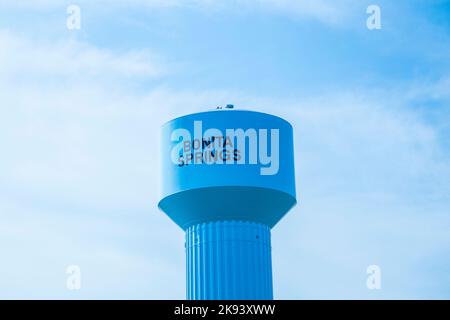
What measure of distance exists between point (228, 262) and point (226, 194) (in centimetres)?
236

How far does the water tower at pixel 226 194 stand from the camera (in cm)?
3269

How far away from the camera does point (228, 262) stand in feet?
108

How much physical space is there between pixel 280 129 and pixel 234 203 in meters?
3.36

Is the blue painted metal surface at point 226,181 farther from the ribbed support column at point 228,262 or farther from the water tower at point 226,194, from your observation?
the ribbed support column at point 228,262

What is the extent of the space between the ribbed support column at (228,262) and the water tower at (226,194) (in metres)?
0.03

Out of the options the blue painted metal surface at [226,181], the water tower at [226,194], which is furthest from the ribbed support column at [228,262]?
the blue painted metal surface at [226,181]

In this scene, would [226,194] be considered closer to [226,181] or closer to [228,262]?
[226,181]

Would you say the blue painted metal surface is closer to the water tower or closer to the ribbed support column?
the water tower

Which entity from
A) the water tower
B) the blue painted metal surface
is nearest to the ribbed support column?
the water tower

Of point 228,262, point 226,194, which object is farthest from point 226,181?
point 228,262

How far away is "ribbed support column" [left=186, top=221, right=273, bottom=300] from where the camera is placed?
3281cm
